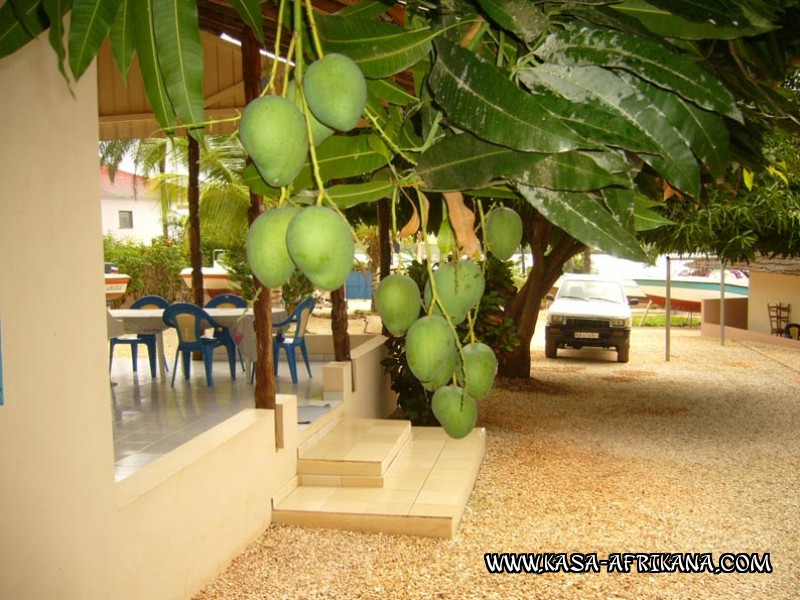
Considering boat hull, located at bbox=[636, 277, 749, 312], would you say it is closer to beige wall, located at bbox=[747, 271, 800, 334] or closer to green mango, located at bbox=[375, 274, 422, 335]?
beige wall, located at bbox=[747, 271, 800, 334]

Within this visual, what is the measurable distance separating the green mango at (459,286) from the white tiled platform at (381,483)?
381 cm

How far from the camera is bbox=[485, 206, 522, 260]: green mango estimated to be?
0.76 m

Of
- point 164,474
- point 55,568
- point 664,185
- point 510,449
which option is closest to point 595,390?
point 510,449

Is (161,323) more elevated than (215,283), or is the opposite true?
(161,323)

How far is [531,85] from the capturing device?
21.6 inches

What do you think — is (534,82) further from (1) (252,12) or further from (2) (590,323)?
(2) (590,323)

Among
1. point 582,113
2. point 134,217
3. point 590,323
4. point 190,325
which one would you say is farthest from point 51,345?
point 134,217

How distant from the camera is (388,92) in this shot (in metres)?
0.71

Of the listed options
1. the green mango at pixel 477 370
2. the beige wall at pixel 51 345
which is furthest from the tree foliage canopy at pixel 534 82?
the beige wall at pixel 51 345

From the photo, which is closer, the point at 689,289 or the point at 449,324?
the point at 449,324

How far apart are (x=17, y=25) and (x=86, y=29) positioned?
0.21 ft

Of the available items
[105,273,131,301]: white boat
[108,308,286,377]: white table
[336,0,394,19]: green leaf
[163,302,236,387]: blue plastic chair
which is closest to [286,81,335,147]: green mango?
[336,0,394,19]: green leaf

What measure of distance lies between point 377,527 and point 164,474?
1453 mm

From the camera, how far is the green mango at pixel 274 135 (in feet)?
1.75
